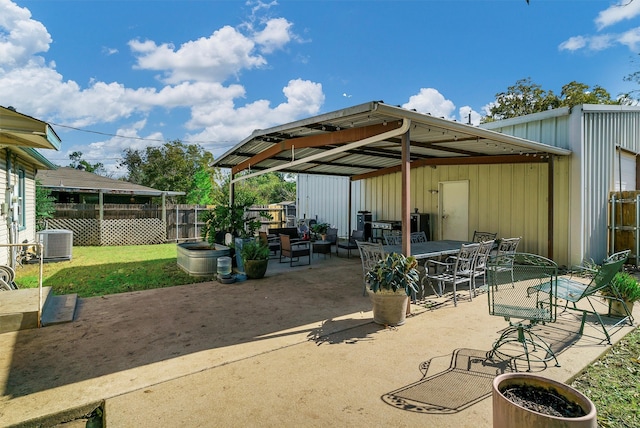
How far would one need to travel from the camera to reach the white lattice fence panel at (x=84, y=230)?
479 inches

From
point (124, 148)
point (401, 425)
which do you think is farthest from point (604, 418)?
point (124, 148)

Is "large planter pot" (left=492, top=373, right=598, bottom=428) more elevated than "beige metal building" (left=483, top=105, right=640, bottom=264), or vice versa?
"beige metal building" (left=483, top=105, right=640, bottom=264)

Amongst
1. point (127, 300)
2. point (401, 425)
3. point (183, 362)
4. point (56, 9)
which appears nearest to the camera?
point (401, 425)

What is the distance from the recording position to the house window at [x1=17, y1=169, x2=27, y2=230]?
7738 mm

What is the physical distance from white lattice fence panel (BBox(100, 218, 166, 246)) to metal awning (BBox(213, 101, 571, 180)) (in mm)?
6113

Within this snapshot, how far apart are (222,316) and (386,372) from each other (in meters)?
2.37

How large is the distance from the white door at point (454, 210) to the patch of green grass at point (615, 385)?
5646 mm

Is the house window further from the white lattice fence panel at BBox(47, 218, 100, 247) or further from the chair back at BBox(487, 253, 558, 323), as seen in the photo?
the chair back at BBox(487, 253, 558, 323)

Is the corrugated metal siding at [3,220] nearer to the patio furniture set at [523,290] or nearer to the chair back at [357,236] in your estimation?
the patio furniture set at [523,290]

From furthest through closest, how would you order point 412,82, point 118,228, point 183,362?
1. point 412,82
2. point 118,228
3. point 183,362

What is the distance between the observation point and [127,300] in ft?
16.6

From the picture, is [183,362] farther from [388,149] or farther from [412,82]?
[412,82]

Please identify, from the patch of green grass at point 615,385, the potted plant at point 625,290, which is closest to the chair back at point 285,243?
the potted plant at point 625,290

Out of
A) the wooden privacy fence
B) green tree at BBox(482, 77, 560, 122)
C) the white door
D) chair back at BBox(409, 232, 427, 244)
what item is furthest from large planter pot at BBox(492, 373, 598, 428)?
green tree at BBox(482, 77, 560, 122)
